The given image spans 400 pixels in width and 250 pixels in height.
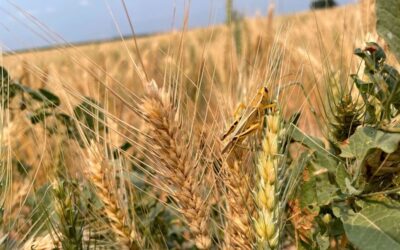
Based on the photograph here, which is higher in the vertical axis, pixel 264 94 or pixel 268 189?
pixel 264 94

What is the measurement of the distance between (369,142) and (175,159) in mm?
270

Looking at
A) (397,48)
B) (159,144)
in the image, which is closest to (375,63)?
(397,48)

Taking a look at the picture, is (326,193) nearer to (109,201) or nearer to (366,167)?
(366,167)

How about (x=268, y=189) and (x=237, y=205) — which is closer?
(x=268, y=189)

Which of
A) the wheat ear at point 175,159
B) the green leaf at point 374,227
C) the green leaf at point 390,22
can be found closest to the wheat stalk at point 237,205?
the wheat ear at point 175,159

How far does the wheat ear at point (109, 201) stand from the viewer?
94cm

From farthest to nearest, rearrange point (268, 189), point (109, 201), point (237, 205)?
1. point (109, 201)
2. point (237, 205)
3. point (268, 189)

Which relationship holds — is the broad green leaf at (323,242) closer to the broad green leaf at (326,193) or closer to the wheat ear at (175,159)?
the broad green leaf at (326,193)

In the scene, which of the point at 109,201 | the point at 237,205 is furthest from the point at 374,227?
the point at 109,201

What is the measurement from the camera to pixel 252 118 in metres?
0.78

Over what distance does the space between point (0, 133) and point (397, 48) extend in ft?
2.16

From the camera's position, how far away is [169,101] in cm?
80

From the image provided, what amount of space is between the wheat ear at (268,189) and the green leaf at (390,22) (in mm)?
200

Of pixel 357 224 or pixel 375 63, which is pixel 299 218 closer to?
pixel 357 224
